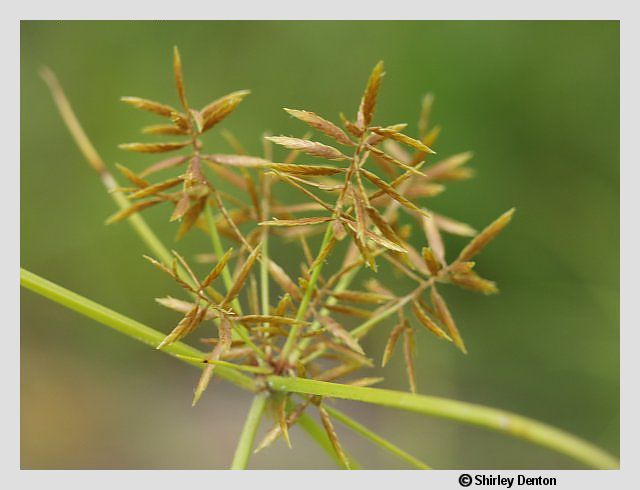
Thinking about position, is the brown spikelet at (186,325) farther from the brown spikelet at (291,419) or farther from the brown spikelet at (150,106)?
the brown spikelet at (150,106)

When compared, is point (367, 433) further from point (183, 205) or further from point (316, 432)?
point (183, 205)

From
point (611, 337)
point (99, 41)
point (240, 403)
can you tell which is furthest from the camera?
point (240, 403)

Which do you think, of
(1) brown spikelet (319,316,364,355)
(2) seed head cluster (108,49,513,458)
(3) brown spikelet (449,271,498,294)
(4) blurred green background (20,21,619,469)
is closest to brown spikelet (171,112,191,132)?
(2) seed head cluster (108,49,513,458)

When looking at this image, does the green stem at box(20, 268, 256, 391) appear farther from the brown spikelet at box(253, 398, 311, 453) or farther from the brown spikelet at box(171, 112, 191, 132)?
the brown spikelet at box(171, 112, 191, 132)

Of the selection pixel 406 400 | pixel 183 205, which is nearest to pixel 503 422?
pixel 406 400

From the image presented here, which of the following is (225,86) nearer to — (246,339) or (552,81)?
(552,81)

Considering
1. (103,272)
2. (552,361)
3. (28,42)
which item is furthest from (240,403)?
(28,42)
